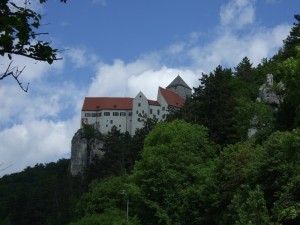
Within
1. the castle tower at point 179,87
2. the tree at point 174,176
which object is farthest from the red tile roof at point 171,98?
the tree at point 174,176

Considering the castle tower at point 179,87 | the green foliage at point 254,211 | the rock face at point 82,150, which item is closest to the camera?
the green foliage at point 254,211

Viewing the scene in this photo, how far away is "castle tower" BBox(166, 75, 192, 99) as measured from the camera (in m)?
150

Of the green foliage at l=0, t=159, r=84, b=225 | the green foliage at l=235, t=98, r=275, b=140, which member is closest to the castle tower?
the green foliage at l=0, t=159, r=84, b=225

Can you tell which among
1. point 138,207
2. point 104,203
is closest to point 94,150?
point 104,203

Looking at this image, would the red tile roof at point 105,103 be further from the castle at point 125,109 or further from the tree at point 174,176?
the tree at point 174,176

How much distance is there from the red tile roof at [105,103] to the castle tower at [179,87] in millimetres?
13189

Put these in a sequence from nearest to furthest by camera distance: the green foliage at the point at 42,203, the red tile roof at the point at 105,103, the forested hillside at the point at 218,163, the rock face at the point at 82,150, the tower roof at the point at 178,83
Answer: the forested hillside at the point at 218,163, the green foliage at the point at 42,203, the rock face at the point at 82,150, the red tile roof at the point at 105,103, the tower roof at the point at 178,83

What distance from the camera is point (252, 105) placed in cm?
5022

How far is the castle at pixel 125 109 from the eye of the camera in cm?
13825

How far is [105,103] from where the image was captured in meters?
146

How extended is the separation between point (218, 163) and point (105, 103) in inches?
4490

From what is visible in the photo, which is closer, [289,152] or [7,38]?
[7,38]

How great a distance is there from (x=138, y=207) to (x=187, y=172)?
17.6ft

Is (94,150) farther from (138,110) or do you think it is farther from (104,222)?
(104,222)
